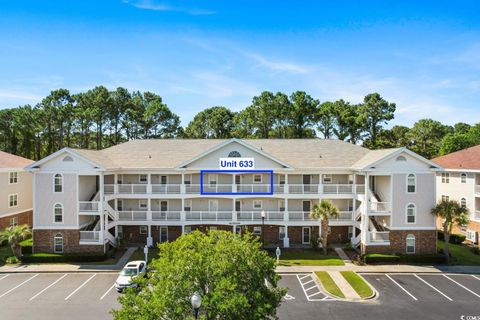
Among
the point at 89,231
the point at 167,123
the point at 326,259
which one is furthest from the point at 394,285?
the point at 167,123

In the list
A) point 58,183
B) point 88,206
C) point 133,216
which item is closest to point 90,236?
point 88,206

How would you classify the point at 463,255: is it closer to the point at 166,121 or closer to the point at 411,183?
the point at 411,183

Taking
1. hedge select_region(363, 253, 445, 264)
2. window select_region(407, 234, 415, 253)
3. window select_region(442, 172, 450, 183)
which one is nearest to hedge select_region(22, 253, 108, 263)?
hedge select_region(363, 253, 445, 264)

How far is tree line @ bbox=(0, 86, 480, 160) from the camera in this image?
65625 mm

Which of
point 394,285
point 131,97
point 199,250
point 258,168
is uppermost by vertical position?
point 131,97

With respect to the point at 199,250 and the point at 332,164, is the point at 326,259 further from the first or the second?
the point at 199,250

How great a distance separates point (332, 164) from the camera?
35.8m

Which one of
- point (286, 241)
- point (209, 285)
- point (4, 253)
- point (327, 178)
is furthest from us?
point (327, 178)

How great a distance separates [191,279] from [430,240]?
1023 inches

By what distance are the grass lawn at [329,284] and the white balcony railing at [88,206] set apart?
18922mm

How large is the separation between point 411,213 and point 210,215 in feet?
58.0

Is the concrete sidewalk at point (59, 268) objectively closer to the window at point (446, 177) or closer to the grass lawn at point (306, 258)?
the grass lawn at point (306, 258)

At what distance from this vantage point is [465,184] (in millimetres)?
38969

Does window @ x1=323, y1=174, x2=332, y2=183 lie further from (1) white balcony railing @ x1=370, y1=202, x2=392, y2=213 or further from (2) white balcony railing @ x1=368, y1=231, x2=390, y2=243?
(2) white balcony railing @ x1=368, y1=231, x2=390, y2=243
